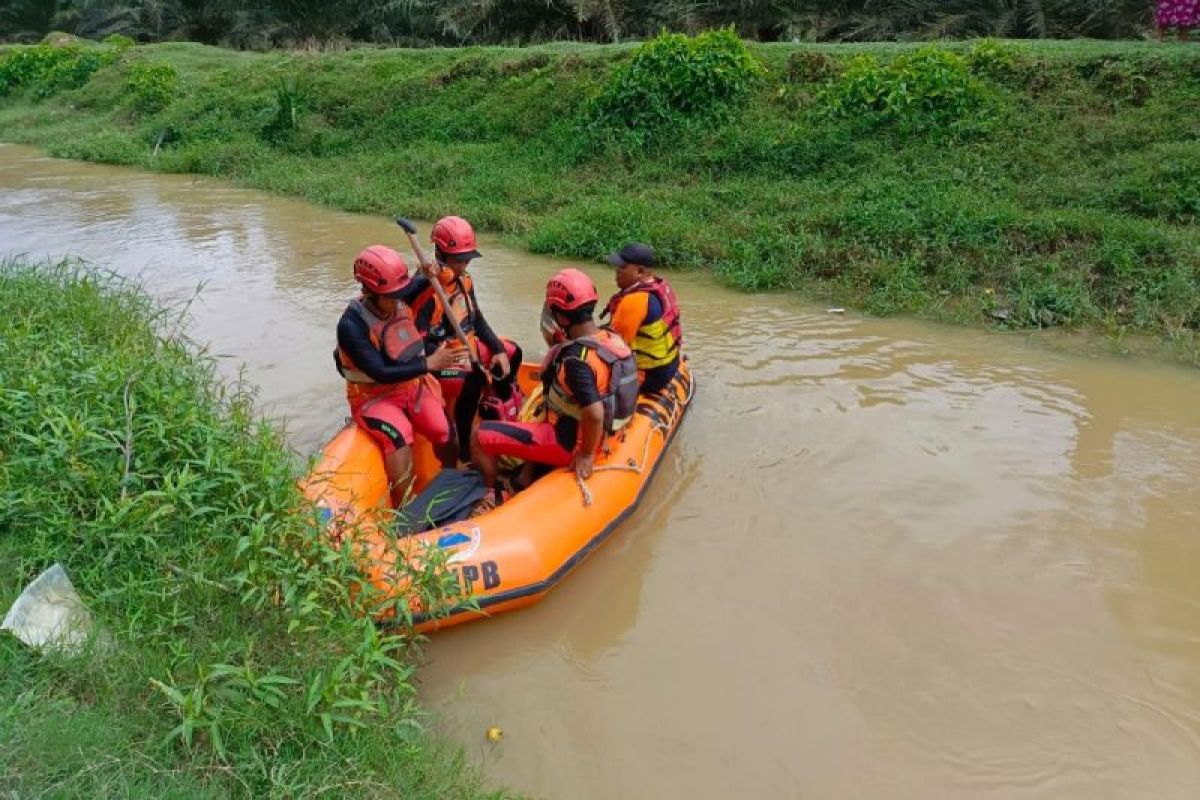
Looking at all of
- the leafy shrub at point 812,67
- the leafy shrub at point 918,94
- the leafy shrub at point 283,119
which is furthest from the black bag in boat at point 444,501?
the leafy shrub at point 283,119

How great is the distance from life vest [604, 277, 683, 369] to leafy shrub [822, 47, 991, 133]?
18.3ft

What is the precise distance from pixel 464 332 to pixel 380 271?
89 centimetres

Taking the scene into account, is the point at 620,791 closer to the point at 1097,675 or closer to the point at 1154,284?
the point at 1097,675

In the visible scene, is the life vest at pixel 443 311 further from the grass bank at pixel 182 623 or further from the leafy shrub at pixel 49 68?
the leafy shrub at pixel 49 68

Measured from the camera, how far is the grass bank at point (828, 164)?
7191 millimetres

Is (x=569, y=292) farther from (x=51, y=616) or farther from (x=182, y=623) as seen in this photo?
(x=51, y=616)

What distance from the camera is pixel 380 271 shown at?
12.9 feet

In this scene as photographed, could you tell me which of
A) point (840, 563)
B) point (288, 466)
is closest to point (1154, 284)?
point (840, 563)

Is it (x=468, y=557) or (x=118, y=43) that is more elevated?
(x=118, y=43)

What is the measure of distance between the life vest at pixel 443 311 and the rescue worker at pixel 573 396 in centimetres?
66

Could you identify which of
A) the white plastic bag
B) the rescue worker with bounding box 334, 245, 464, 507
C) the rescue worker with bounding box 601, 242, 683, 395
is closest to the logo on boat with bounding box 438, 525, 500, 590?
the rescue worker with bounding box 334, 245, 464, 507

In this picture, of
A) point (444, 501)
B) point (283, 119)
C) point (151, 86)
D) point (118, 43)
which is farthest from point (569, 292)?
point (118, 43)

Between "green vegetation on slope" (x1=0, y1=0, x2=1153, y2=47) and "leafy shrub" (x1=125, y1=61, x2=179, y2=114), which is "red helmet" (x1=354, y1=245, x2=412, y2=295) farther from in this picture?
"leafy shrub" (x1=125, y1=61, x2=179, y2=114)

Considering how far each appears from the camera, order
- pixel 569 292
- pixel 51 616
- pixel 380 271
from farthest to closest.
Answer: pixel 569 292 < pixel 380 271 < pixel 51 616
